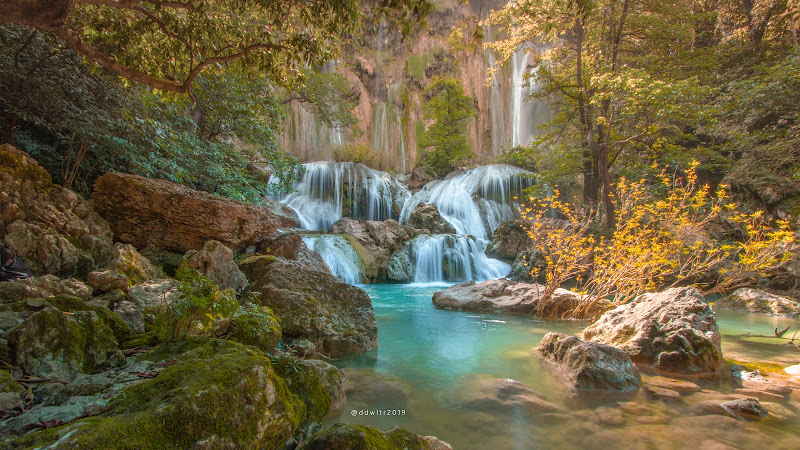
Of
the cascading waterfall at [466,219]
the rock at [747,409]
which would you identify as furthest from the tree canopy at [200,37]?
the cascading waterfall at [466,219]

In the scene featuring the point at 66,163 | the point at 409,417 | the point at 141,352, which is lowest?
the point at 409,417

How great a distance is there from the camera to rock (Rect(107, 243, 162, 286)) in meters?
4.16

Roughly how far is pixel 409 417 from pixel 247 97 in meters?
8.16

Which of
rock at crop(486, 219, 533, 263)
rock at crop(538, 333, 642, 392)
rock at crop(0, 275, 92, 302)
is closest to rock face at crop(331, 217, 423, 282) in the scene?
rock at crop(486, 219, 533, 263)

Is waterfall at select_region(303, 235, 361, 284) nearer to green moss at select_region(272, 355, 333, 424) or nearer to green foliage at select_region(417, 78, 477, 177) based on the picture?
green moss at select_region(272, 355, 333, 424)

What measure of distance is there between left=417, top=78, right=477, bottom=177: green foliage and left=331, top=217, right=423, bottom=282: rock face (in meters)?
9.42

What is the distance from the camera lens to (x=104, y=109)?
605cm

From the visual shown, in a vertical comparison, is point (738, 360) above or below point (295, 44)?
below

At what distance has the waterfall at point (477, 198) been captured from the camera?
63.4 ft

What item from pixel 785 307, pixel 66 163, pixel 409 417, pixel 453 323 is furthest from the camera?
pixel 785 307

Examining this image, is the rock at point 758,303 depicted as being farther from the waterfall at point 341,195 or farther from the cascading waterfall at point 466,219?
the waterfall at point 341,195

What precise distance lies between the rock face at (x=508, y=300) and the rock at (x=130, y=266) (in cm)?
629

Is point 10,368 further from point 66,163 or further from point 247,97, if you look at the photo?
point 247,97

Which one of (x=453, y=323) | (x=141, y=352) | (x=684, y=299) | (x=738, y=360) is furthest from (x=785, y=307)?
(x=141, y=352)
